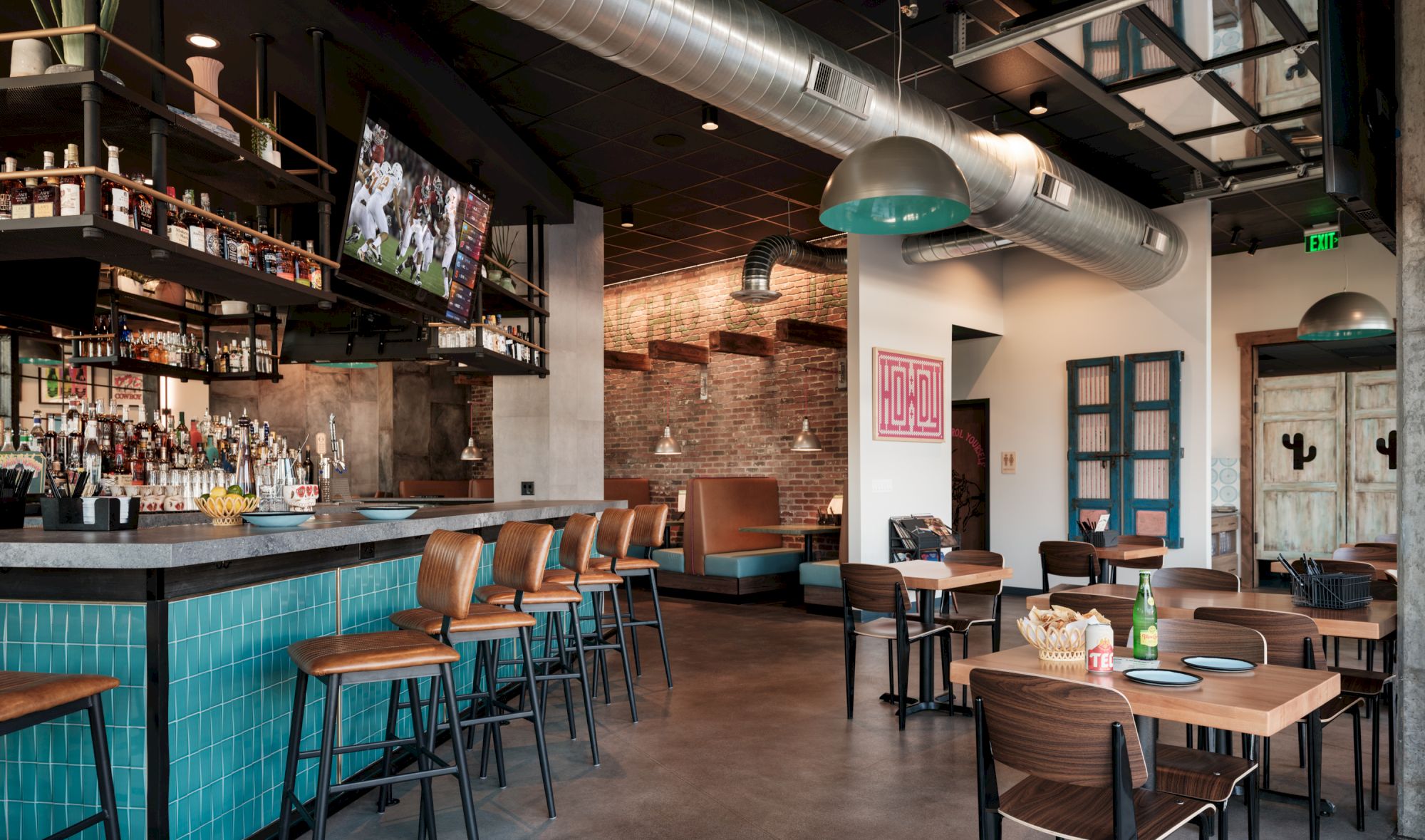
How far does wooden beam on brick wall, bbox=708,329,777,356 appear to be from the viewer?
9.19 meters

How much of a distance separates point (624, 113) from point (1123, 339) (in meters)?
5.28

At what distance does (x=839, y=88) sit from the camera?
4.63m

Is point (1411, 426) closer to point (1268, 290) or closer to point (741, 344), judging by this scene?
point (741, 344)

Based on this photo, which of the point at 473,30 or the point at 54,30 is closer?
the point at 54,30

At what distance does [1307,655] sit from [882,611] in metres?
1.94

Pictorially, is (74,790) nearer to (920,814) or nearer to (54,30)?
(54,30)

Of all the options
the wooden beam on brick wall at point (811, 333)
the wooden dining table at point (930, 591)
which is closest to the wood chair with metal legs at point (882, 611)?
the wooden dining table at point (930, 591)

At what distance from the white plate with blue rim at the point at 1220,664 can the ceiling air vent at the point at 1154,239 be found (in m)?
5.52

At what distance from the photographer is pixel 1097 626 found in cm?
262

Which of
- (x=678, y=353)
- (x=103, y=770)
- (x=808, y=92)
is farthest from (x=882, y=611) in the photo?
(x=678, y=353)

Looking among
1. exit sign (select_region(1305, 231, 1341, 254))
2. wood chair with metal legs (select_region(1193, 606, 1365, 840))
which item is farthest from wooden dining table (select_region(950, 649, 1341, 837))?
exit sign (select_region(1305, 231, 1341, 254))

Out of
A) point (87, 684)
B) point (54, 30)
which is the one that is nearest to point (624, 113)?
point (54, 30)

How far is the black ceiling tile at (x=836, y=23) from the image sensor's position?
16.0 ft

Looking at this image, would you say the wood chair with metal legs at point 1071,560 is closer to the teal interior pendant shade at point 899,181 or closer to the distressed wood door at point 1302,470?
the teal interior pendant shade at point 899,181
